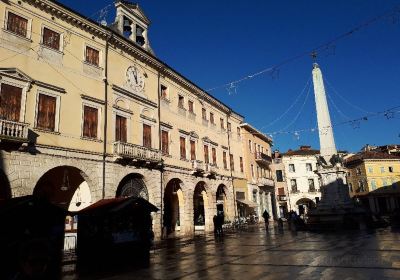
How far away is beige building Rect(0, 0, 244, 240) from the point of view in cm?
1609

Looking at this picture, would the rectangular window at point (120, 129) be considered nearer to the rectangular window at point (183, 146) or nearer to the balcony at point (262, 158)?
the rectangular window at point (183, 146)

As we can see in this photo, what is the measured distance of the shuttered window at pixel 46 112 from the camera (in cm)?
1703

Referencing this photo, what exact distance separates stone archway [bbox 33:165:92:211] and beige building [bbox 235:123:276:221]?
19.9 metres

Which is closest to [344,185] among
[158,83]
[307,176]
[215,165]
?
[215,165]

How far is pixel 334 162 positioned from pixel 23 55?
20770mm

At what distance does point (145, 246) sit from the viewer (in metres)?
13.5

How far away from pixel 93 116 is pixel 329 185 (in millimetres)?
17002

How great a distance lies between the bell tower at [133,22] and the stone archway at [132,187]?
973 centimetres

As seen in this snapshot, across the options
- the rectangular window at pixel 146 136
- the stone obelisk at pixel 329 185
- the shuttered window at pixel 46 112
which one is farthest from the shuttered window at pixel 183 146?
the shuttered window at pixel 46 112

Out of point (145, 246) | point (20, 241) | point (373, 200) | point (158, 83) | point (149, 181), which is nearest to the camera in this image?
point (20, 241)

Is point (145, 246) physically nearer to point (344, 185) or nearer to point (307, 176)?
point (344, 185)

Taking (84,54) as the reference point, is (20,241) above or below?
below

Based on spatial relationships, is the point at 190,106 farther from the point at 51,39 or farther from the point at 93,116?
the point at 51,39

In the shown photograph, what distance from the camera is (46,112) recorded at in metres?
17.4
